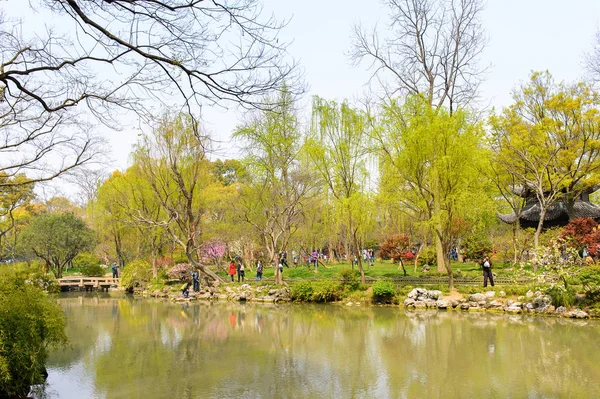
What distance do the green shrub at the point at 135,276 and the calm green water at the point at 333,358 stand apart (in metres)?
11.8

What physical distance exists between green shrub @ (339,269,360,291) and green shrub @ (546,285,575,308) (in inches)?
281

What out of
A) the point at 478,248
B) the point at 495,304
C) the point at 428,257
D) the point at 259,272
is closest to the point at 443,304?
the point at 495,304

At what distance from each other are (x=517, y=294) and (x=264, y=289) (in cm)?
1018

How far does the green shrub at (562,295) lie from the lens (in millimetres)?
13680

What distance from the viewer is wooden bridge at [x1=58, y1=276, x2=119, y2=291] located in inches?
1179

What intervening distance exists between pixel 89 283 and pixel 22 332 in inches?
992

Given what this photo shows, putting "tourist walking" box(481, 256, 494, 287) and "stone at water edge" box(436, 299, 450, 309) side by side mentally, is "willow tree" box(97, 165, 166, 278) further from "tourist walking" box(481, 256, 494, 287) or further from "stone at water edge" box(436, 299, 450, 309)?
"tourist walking" box(481, 256, 494, 287)

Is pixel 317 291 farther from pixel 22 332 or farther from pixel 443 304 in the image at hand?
pixel 22 332

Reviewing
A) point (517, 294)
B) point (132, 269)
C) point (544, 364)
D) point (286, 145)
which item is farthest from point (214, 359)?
point (132, 269)

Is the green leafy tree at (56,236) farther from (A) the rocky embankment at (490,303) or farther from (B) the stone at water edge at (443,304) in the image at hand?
(B) the stone at water edge at (443,304)

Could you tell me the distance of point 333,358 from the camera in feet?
29.7

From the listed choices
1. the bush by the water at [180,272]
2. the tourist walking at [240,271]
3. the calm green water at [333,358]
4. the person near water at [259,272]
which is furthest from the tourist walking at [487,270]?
the bush by the water at [180,272]

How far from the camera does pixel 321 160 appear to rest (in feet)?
66.7

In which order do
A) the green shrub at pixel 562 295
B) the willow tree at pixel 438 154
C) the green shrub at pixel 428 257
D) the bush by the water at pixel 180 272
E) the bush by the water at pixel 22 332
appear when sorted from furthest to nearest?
the bush by the water at pixel 180 272 → the green shrub at pixel 428 257 → the willow tree at pixel 438 154 → the green shrub at pixel 562 295 → the bush by the water at pixel 22 332
